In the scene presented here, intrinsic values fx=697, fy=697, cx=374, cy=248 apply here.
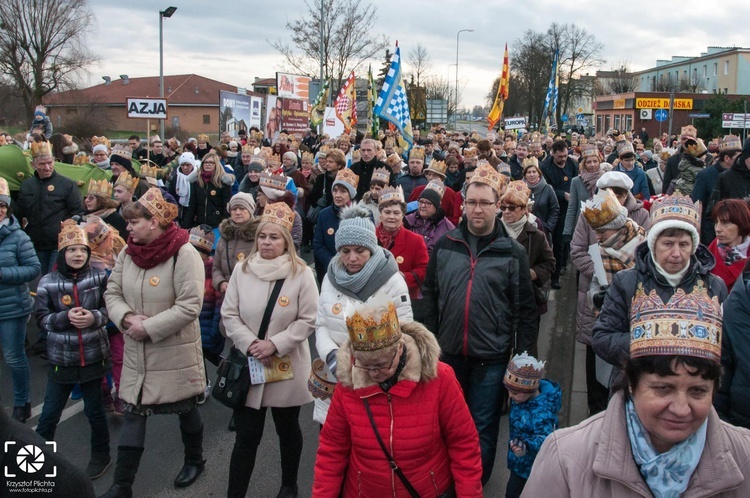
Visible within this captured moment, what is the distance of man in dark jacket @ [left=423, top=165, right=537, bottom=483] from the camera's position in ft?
13.9

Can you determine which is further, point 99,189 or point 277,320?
point 99,189

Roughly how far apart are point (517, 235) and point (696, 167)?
597cm

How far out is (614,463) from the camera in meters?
1.90

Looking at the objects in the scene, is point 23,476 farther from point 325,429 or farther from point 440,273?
point 440,273

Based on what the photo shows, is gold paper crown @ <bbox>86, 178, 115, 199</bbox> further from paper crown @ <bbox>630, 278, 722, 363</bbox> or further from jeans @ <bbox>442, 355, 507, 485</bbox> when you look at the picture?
paper crown @ <bbox>630, 278, 722, 363</bbox>

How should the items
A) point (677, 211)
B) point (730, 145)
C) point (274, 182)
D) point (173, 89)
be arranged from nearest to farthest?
point (677, 211) → point (274, 182) → point (730, 145) → point (173, 89)

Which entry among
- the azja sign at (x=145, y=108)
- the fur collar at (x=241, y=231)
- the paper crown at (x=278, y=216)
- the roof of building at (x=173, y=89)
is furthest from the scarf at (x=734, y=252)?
the roof of building at (x=173, y=89)

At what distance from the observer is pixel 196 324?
15.5 feet

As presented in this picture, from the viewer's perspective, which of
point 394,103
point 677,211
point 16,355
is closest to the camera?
point 677,211

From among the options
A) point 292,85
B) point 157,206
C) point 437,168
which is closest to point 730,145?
point 437,168

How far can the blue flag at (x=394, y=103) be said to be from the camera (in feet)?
50.4

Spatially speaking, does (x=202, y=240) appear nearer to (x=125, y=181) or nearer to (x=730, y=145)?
(x=125, y=181)

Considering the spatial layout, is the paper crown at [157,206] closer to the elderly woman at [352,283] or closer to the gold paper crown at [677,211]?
the elderly woman at [352,283]

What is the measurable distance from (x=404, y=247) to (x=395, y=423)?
109 inches
